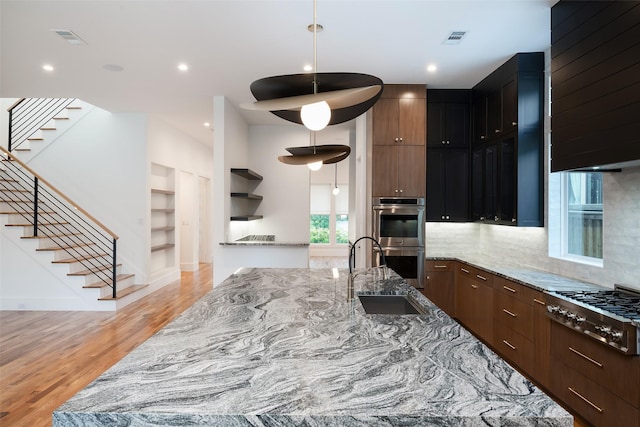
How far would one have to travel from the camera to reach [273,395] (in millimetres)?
1092

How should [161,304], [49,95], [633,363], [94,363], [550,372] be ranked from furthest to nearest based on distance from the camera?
[161,304], [49,95], [94,363], [550,372], [633,363]

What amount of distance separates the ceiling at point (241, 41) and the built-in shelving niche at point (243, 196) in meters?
1.31

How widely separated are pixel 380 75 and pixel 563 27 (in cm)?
201

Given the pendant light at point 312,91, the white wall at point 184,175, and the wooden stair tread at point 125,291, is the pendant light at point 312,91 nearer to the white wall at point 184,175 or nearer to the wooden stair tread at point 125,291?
the wooden stair tread at point 125,291

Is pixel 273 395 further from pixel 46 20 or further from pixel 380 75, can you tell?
pixel 380 75

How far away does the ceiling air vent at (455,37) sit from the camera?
3414 millimetres

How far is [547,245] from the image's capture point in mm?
3732

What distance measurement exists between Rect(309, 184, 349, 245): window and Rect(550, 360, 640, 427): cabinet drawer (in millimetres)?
9195

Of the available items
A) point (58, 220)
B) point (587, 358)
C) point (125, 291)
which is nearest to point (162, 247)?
point (125, 291)

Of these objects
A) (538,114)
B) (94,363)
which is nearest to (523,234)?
(538,114)

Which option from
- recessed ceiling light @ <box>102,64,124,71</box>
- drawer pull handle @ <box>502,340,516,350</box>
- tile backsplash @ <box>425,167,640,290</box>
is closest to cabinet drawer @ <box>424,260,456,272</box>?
tile backsplash @ <box>425,167,640,290</box>

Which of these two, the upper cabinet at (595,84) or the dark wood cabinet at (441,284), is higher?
the upper cabinet at (595,84)

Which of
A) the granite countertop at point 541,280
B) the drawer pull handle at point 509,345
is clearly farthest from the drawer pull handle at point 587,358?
the drawer pull handle at point 509,345

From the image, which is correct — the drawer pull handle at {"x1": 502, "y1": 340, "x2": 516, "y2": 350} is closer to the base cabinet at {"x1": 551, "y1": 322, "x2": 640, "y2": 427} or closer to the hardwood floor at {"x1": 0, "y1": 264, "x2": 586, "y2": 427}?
Answer: the base cabinet at {"x1": 551, "y1": 322, "x2": 640, "y2": 427}
